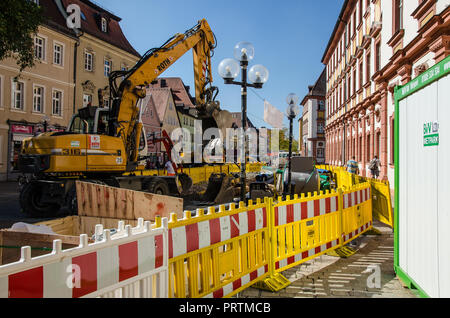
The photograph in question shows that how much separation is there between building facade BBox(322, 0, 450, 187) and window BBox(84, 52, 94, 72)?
2166cm


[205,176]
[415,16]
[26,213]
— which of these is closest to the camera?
[26,213]

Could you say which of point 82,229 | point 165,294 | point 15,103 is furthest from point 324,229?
point 15,103

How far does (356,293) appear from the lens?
4441 mm

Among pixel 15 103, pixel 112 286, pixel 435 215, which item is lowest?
pixel 112 286

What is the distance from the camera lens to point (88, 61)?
96.2 ft

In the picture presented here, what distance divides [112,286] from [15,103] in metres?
24.7

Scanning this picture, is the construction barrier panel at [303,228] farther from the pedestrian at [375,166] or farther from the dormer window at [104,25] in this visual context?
the dormer window at [104,25]

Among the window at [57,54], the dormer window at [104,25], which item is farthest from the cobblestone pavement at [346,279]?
the dormer window at [104,25]

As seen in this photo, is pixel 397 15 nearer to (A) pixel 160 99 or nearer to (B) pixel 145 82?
(B) pixel 145 82

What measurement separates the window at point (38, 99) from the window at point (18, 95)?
3.31 ft

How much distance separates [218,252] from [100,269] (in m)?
1.61

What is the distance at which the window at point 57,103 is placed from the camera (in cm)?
2611

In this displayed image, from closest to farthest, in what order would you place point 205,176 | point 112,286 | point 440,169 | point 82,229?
point 112,286
point 440,169
point 82,229
point 205,176

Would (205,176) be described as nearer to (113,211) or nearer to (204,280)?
(113,211)
